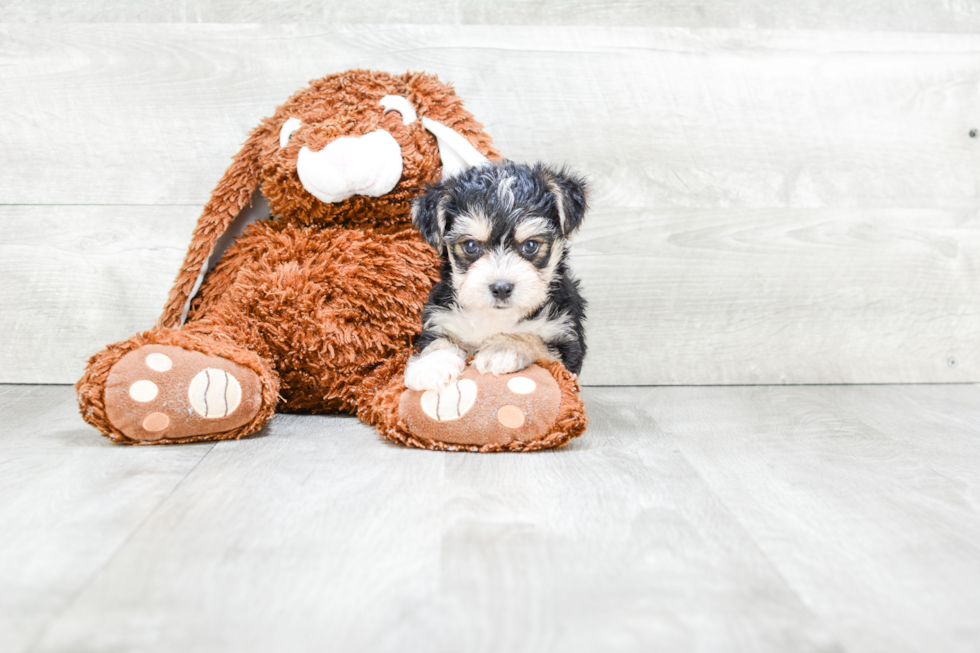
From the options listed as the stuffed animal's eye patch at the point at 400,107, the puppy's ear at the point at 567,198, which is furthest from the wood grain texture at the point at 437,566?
the stuffed animal's eye patch at the point at 400,107

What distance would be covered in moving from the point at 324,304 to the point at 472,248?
49cm

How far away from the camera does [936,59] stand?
3.02m

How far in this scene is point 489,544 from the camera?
147 centimetres

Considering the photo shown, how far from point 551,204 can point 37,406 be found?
5.82 ft

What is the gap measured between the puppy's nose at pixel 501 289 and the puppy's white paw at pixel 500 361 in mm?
180

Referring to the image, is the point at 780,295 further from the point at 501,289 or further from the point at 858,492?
the point at 501,289

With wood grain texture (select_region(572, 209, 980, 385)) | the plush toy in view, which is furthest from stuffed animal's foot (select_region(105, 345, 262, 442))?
wood grain texture (select_region(572, 209, 980, 385))

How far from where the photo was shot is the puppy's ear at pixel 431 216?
2154 mm

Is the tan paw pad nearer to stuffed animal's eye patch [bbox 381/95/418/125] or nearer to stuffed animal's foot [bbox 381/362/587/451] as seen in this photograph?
stuffed animal's foot [bbox 381/362/587/451]

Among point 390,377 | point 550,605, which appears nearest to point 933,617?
point 550,605

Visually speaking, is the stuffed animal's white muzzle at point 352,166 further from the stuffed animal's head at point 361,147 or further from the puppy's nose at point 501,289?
the puppy's nose at point 501,289

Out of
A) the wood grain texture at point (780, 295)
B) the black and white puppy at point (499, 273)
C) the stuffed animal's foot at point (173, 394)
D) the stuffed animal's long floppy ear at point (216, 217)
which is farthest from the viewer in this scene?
the wood grain texture at point (780, 295)

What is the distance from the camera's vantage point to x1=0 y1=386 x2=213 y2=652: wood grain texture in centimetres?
125

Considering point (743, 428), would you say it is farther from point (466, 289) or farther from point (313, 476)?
point (313, 476)
